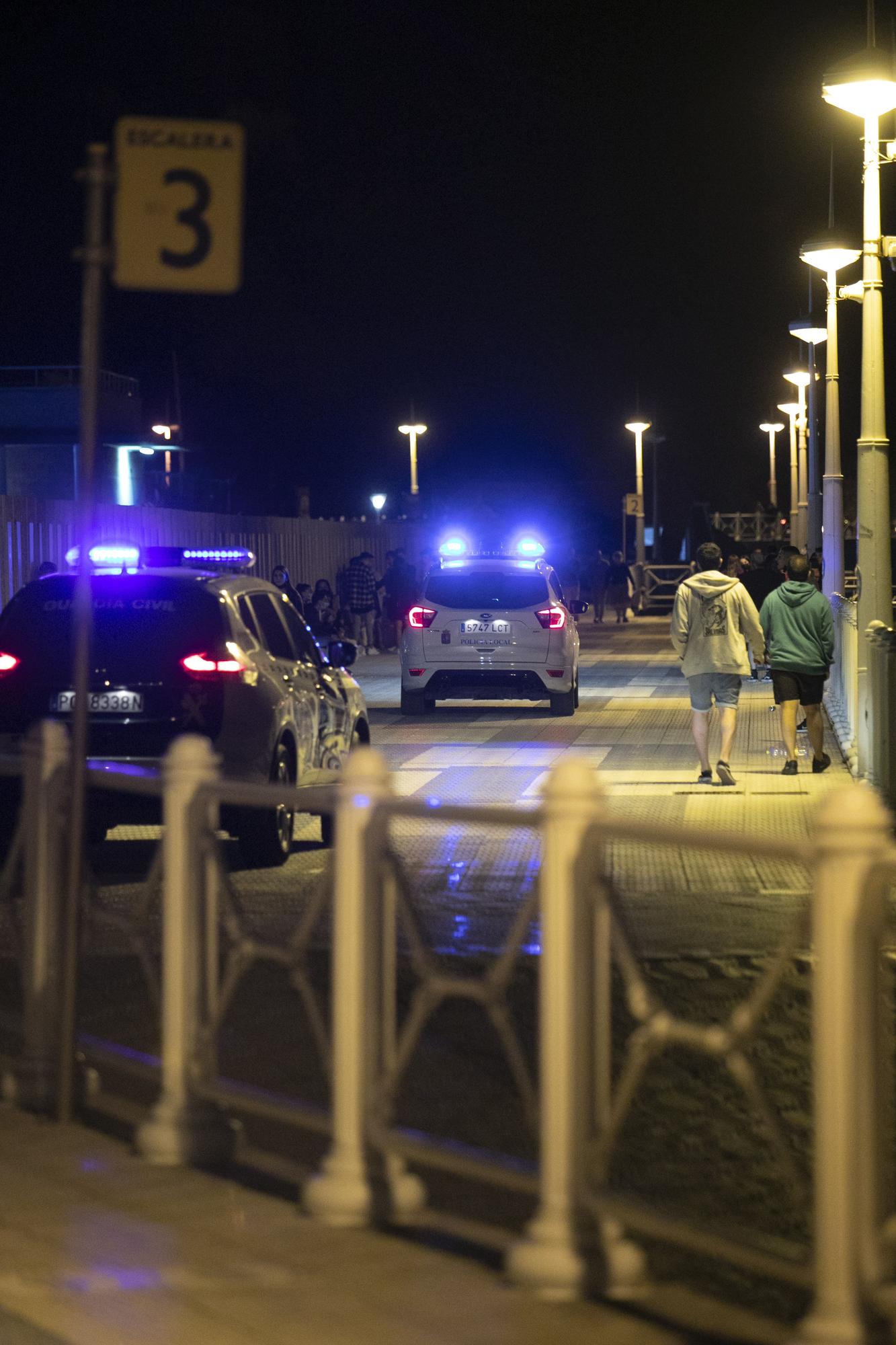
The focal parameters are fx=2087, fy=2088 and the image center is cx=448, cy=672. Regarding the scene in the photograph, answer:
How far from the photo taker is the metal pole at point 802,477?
53.2 meters

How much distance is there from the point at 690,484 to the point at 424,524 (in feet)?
279

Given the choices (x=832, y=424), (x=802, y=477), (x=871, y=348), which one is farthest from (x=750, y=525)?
A: (x=871, y=348)

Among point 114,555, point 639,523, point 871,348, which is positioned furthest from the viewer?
point 639,523

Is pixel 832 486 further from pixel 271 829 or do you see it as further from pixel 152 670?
pixel 271 829

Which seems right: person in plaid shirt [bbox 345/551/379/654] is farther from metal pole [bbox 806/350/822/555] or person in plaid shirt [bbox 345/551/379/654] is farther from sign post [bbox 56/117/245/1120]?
sign post [bbox 56/117/245/1120]

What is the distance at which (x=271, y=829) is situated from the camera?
9.66m

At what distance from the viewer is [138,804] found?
22.4ft

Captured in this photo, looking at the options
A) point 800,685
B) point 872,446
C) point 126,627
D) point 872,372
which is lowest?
point 800,685

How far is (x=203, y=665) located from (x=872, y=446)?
8.61 meters

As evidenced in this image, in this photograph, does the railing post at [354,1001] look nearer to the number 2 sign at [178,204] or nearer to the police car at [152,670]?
the number 2 sign at [178,204]

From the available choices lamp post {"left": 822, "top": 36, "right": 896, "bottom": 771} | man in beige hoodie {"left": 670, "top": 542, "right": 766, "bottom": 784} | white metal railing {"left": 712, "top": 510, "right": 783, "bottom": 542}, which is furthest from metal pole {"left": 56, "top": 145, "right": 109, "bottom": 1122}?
white metal railing {"left": 712, "top": 510, "right": 783, "bottom": 542}

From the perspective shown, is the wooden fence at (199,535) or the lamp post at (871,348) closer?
the lamp post at (871,348)

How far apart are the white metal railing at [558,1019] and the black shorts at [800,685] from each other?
38.7 ft

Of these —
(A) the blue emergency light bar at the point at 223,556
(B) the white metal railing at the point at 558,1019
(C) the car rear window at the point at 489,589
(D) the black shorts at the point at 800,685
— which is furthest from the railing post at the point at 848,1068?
(C) the car rear window at the point at 489,589
